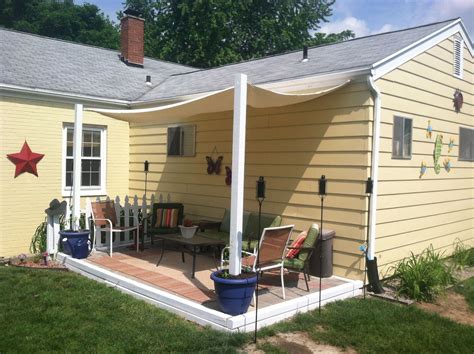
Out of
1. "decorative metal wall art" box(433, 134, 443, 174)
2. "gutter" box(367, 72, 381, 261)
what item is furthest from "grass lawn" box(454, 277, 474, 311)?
"decorative metal wall art" box(433, 134, 443, 174)

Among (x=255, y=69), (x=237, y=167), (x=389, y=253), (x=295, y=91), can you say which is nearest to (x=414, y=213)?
(x=389, y=253)

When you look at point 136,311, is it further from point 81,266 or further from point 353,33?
point 353,33

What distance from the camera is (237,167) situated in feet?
17.1

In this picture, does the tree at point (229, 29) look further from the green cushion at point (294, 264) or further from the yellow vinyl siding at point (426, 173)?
the green cushion at point (294, 264)

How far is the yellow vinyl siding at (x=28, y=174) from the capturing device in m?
8.69

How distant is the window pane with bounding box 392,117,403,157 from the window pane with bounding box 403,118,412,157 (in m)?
0.13

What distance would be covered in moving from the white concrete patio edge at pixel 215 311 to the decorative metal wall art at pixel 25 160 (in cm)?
331

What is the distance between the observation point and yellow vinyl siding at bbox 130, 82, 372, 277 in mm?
6352

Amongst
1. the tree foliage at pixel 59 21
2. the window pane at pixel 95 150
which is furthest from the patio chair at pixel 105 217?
the tree foliage at pixel 59 21

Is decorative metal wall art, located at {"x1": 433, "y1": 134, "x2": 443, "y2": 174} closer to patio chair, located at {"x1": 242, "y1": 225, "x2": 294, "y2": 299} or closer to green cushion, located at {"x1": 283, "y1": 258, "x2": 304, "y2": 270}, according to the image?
green cushion, located at {"x1": 283, "y1": 258, "x2": 304, "y2": 270}

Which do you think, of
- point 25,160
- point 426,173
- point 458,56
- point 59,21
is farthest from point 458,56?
point 59,21

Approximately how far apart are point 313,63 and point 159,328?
5228 mm

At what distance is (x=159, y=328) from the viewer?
4930 mm

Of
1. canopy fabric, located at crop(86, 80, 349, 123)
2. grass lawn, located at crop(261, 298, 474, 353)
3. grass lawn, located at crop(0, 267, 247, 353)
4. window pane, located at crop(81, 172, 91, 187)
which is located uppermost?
canopy fabric, located at crop(86, 80, 349, 123)
